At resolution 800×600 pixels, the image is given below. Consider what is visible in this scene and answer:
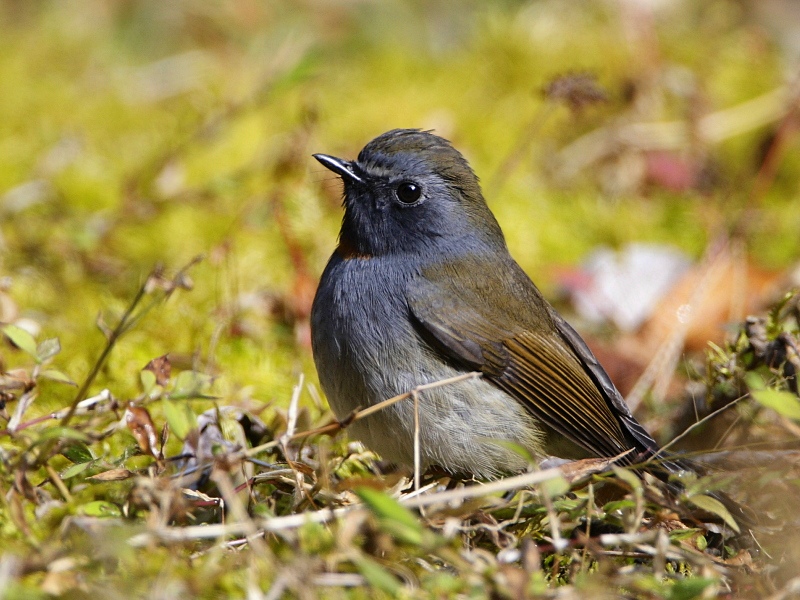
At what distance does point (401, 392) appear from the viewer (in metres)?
3.18

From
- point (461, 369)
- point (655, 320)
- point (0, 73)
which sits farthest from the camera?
point (0, 73)

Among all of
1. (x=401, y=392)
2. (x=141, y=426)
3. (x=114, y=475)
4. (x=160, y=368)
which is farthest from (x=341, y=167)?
(x=114, y=475)

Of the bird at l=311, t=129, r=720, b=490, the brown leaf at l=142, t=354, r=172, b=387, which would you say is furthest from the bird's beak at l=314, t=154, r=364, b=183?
the brown leaf at l=142, t=354, r=172, b=387

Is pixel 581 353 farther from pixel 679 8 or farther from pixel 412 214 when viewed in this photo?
pixel 679 8

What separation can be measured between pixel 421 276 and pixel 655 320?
1.76 metres

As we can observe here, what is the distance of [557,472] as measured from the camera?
2504 mm

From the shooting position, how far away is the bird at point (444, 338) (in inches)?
126

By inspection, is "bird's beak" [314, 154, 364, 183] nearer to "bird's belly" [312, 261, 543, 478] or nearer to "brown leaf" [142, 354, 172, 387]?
"bird's belly" [312, 261, 543, 478]

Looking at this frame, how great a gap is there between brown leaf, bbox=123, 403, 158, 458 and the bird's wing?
1039mm

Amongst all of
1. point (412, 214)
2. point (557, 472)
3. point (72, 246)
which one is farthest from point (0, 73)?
point (557, 472)

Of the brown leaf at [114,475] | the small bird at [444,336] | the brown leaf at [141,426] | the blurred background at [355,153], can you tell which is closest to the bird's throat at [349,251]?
the small bird at [444,336]

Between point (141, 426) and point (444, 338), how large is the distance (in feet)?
3.62

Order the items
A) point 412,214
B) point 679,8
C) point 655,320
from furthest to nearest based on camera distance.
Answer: point 679,8 < point 655,320 < point 412,214

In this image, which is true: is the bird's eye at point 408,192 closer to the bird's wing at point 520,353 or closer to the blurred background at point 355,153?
the bird's wing at point 520,353
